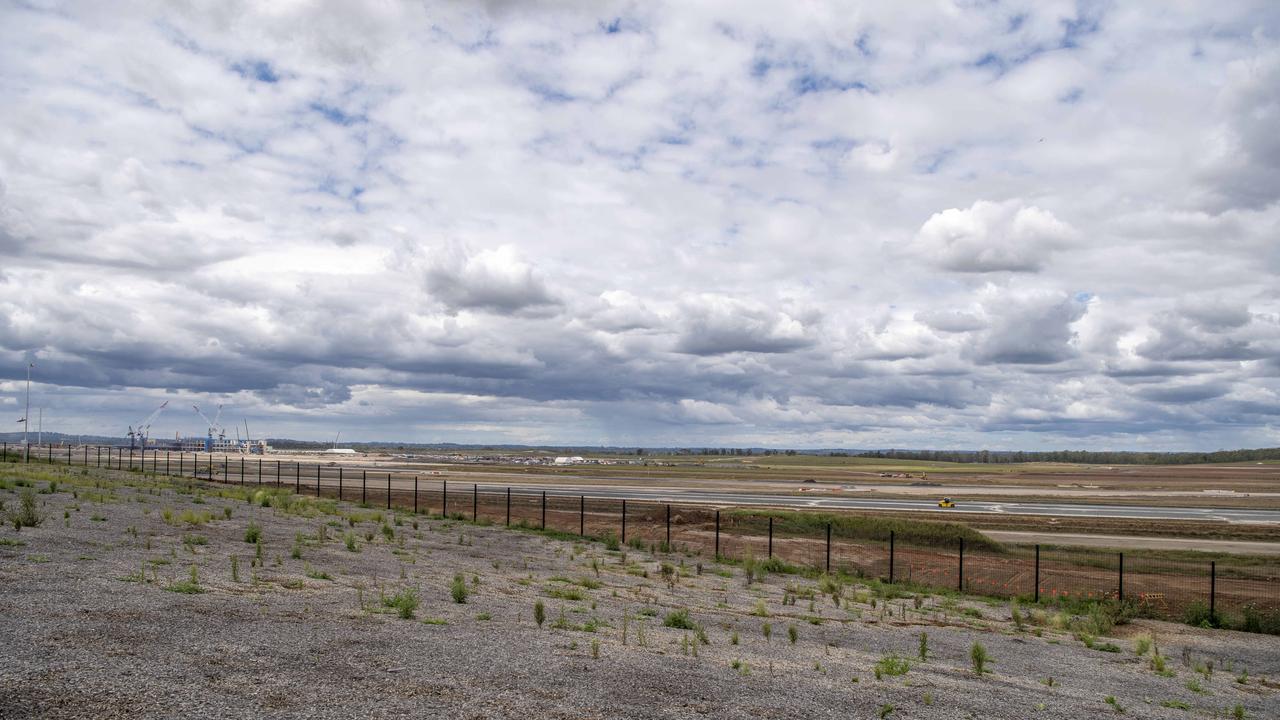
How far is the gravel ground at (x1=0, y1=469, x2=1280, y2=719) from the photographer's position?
10.6m

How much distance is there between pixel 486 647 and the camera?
13.9m

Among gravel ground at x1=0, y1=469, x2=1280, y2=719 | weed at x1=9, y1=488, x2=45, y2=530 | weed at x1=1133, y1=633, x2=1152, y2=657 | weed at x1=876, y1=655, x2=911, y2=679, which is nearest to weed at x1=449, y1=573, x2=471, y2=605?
gravel ground at x1=0, y1=469, x2=1280, y2=719

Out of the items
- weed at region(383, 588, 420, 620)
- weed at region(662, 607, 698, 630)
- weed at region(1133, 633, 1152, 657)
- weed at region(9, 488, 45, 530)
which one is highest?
weed at region(9, 488, 45, 530)

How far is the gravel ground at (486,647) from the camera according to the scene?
10617mm

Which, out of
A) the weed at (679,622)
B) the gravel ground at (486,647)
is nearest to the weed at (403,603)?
the gravel ground at (486,647)

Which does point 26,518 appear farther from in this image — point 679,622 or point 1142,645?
point 1142,645

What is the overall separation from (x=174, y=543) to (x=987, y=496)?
80.6 m

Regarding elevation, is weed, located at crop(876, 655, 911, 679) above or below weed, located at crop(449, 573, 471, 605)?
below

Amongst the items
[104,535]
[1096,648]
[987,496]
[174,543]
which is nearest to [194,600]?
[174,543]

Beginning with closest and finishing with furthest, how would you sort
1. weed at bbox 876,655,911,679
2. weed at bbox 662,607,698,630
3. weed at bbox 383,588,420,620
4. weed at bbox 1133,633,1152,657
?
weed at bbox 876,655,911,679
weed at bbox 383,588,420,620
weed at bbox 662,607,698,630
weed at bbox 1133,633,1152,657

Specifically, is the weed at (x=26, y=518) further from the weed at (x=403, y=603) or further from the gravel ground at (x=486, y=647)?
the weed at (x=403, y=603)

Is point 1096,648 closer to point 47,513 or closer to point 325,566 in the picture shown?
point 325,566

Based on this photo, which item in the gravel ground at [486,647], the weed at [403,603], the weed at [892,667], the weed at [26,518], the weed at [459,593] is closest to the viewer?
the gravel ground at [486,647]

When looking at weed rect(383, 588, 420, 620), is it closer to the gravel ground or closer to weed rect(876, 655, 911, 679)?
the gravel ground
